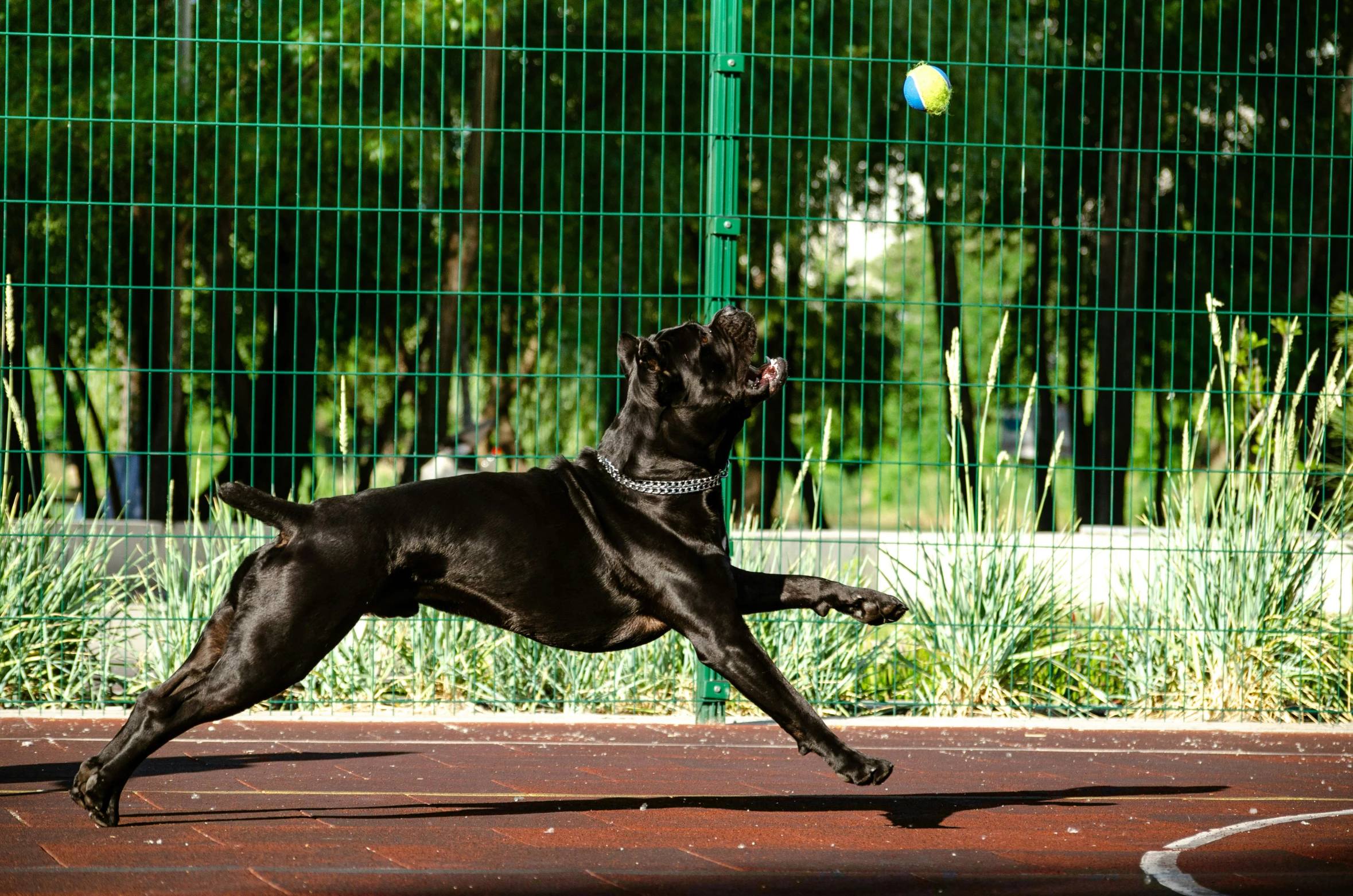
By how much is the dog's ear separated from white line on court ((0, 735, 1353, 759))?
2003 mm

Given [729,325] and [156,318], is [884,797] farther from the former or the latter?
[156,318]

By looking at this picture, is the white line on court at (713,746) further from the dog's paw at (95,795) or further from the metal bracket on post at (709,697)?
the dog's paw at (95,795)

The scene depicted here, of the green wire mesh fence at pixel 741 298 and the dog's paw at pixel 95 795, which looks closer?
the dog's paw at pixel 95 795

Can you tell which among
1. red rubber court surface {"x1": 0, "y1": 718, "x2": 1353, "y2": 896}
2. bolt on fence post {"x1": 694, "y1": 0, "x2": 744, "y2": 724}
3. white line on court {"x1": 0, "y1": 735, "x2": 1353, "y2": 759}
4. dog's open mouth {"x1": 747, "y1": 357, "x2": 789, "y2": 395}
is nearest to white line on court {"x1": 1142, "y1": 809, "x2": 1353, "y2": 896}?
red rubber court surface {"x1": 0, "y1": 718, "x2": 1353, "y2": 896}

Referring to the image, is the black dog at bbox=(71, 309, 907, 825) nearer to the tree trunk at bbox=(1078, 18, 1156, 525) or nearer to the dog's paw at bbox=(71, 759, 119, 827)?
the dog's paw at bbox=(71, 759, 119, 827)

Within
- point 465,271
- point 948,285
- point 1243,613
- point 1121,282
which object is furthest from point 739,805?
point 948,285

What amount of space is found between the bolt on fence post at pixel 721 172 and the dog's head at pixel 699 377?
6.91ft

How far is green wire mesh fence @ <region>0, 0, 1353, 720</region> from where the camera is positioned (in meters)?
7.02

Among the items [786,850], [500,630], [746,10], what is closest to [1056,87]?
[746,10]

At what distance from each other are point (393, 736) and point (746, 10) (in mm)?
8222

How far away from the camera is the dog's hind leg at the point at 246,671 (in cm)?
399

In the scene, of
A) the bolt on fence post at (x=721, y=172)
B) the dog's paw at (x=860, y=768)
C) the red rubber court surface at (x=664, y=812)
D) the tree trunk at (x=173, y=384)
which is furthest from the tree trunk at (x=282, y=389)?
the dog's paw at (x=860, y=768)

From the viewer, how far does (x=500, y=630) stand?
275 inches

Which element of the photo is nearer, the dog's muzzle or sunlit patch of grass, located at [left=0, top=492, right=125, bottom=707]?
the dog's muzzle
